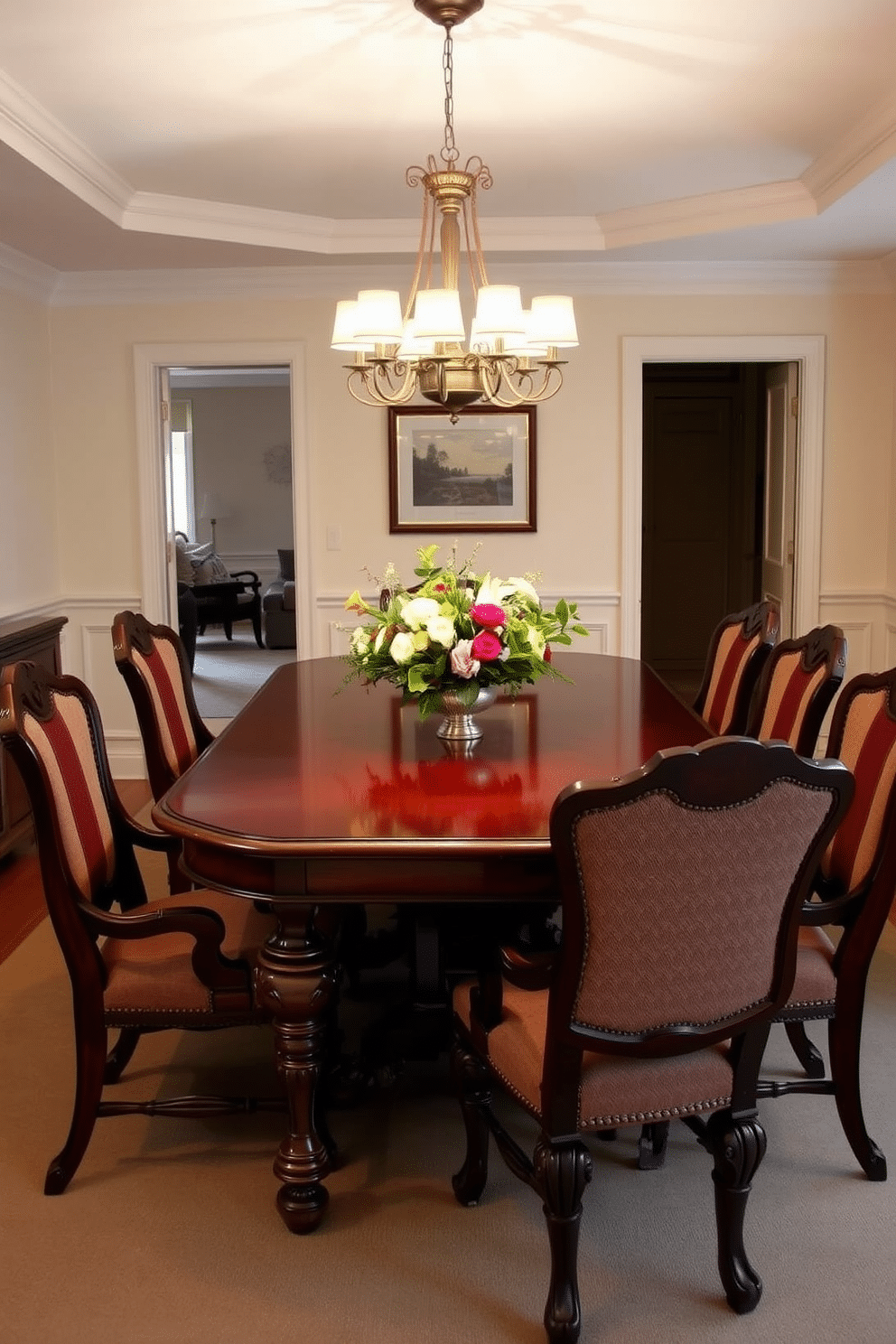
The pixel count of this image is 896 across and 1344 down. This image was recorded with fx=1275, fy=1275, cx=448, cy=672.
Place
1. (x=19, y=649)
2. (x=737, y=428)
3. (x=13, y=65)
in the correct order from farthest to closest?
(x=737, y=428) → (x=19, y=649) → (x=13, y=65)

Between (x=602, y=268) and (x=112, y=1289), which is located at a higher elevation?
(x=602, y=268)

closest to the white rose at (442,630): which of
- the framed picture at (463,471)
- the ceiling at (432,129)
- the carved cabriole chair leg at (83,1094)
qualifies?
the carved cabriole chair leg at (83,1094)

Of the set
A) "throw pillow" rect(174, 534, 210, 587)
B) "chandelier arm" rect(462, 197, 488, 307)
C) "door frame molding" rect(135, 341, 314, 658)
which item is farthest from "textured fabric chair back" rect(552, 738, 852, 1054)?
"throw pillow" rect(174, 534, 210, 587)

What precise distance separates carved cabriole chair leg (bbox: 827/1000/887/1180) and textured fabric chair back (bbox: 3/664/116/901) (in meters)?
1.56

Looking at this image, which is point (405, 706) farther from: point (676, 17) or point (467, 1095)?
point (676, 17)

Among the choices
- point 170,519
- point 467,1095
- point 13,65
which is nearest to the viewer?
point 467,1095

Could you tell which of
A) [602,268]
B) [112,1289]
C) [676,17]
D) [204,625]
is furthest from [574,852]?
[204,625]

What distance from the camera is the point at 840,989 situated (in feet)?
8.39

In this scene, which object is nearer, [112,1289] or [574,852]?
[574,852]

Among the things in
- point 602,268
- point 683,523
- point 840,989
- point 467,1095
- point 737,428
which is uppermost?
point 602,268

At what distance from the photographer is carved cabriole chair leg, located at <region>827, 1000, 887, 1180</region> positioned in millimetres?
2576

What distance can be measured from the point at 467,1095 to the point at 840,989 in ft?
2.54

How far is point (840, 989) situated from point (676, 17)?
93.1 inches

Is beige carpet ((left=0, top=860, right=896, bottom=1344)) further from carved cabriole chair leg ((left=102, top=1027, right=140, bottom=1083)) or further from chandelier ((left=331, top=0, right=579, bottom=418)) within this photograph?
chandelier ((left=331, top=0, right=579, bottom=418))
